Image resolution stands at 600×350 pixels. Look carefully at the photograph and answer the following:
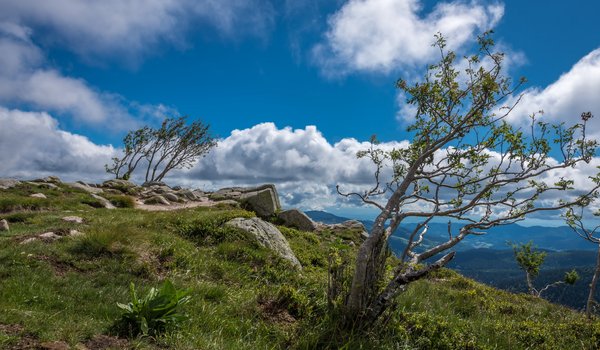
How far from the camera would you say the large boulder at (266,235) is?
612 inches

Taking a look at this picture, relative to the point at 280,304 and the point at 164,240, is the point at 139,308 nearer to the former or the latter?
the point at 280,304

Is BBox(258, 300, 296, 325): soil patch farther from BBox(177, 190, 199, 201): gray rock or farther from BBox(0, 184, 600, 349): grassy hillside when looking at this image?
BBox(177, 190, 199, 201): gray rock

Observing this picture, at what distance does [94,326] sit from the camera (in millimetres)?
6777

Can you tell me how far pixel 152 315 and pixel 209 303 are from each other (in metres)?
2.20

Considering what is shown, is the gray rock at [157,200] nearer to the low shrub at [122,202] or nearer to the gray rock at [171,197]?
the gray rock at [171,197]

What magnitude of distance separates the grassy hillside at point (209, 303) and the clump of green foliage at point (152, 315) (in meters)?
0.18

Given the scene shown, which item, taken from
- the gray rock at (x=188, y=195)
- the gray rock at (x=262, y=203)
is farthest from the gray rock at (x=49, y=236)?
the gray rock at (x=188, y=195)

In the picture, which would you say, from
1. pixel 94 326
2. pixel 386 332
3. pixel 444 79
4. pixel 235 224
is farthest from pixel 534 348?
pixel 235 224

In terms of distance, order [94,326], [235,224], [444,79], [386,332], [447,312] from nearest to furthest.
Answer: [94,326] < [386,332] < [444,79] < [447,312] < [235,224]

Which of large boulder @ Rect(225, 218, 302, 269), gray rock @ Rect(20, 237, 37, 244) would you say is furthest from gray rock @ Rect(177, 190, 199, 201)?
gray rock @ Rect(20, 237, 37, 244)

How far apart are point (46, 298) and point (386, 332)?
24.9ft

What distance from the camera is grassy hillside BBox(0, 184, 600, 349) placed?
22.4 ft

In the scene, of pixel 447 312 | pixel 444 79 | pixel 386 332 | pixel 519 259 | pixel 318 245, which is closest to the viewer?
pixel 386 332

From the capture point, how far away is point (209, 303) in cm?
922
